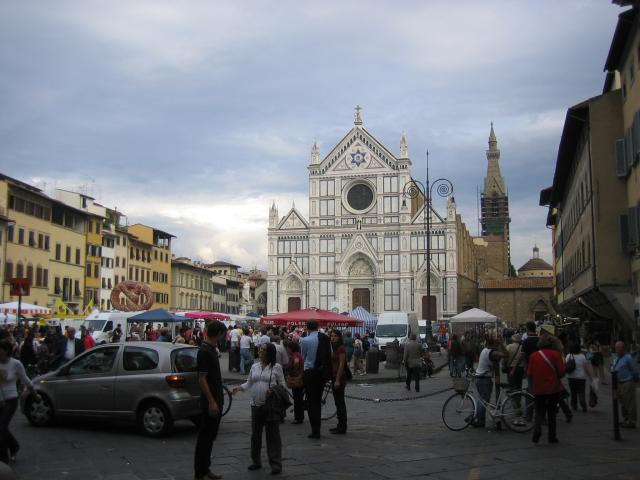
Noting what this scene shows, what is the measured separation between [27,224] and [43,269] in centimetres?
375

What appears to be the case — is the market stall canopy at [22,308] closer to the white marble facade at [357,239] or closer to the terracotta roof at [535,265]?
the white marble facade at [357,239]

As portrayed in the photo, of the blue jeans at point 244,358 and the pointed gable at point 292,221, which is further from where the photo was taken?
the pointed gable at point 292,221

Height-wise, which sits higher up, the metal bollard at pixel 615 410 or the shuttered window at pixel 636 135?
the shuttered window at pixel 636 135

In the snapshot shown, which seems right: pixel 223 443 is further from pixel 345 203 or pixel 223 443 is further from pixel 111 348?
pixel 345 203

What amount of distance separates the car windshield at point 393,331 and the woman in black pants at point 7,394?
102 feet

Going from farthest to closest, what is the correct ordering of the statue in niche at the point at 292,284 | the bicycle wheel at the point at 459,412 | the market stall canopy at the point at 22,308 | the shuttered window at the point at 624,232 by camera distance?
the statue in niche at the point at 292,284 < the market stall canopy at the point at 22,308 < the shuttered window at the point at 624,232 < the bicycle wheel at the point at 459,412

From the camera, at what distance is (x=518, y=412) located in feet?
37.3

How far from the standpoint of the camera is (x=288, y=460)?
8984mm

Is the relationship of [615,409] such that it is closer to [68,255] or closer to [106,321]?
[106,321]

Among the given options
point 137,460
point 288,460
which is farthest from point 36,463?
point 288,460

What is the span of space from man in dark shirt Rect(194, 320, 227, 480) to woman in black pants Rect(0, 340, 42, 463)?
257cm

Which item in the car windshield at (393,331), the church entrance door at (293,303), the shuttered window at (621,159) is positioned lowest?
the car windshield at (393,331)

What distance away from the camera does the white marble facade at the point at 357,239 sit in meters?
71.1

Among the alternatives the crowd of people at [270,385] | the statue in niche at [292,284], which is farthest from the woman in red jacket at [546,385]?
the statue in niche at [292,284]
